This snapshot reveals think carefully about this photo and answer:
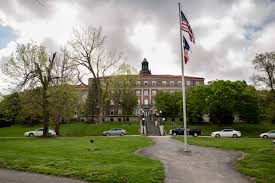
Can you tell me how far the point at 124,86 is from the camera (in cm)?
7562

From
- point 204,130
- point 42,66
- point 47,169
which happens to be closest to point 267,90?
point 204,130

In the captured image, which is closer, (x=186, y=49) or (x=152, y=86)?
(x=186, y=49)

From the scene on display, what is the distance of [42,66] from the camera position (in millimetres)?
39344

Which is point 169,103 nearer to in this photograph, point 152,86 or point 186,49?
point 152,86

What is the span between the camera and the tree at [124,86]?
2571 inches

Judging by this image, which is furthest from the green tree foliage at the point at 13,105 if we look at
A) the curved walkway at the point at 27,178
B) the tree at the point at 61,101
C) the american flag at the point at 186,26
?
the curved walkway at the point at 27,178

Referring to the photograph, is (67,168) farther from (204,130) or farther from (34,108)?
(204,130)

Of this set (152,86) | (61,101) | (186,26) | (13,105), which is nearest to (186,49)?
(186,26)

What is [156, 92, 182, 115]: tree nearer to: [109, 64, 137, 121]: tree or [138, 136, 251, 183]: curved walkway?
[109, 64, 137, 121]: tree

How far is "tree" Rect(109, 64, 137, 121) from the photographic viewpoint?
65312mm

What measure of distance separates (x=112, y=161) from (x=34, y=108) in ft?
85.1

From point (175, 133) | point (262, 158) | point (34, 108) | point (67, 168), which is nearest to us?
point (67, 168)

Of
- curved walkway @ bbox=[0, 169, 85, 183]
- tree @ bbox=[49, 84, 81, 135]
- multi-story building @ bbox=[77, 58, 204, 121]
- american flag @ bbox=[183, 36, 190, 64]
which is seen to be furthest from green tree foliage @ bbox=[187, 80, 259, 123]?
curved walkway @ bbox=[0, 169, 85, 183]

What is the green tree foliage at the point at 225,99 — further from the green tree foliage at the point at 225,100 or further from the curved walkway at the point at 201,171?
the curved walkway at the point at 201,171
